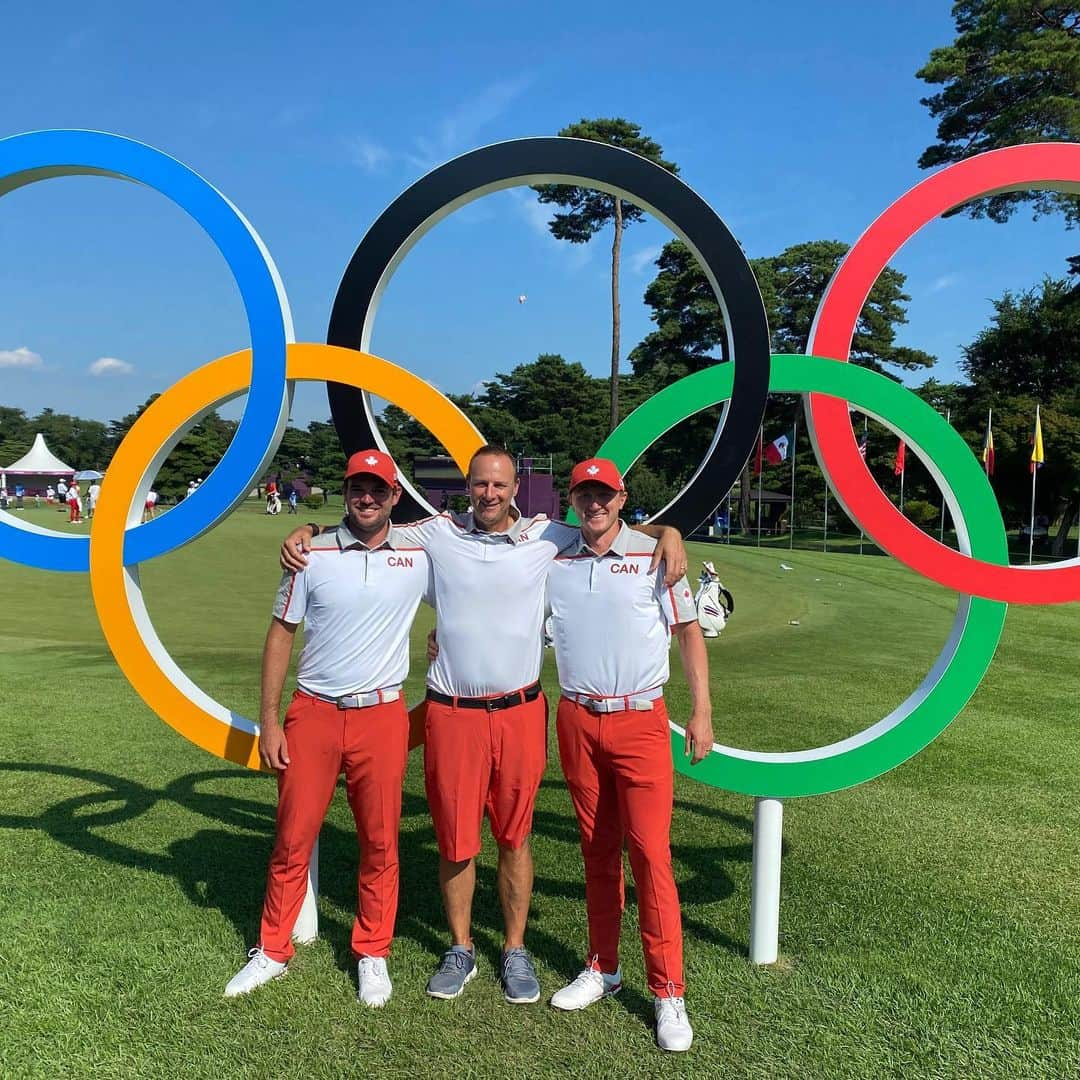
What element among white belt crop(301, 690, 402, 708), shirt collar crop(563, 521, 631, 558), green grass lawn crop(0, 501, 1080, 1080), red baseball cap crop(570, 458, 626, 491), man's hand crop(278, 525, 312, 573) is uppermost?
red baseball cap crop(570, 458, 626, 491)

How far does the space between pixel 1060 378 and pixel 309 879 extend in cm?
3908

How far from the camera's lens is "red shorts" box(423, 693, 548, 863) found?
3.32 meters

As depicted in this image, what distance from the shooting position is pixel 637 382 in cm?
5678

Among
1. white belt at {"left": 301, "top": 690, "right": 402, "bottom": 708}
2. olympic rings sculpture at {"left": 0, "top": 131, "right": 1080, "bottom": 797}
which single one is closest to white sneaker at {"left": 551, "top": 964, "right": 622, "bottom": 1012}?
olympic rings sculpture at {"left": 0, "top": 131, "right": 1080, "bottom": 797}

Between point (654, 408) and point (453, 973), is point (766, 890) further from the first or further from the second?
point (654, 408)

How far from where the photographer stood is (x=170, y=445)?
4.20 metres

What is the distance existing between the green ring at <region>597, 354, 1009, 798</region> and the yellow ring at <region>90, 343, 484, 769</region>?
989 mm

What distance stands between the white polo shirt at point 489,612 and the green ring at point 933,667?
33.7 inches

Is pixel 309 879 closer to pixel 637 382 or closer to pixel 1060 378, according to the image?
pixel 1060 378

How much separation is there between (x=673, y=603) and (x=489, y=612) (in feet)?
2.44

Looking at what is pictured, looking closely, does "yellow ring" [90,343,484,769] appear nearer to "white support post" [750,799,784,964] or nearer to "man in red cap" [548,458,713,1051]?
"man in red cap" [548,458,713,1051]

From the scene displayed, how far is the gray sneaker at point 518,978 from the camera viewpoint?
3.39 metres

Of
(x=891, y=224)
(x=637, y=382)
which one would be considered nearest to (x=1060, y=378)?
(x=637, y=382)

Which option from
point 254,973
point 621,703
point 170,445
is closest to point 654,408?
point 621,703
